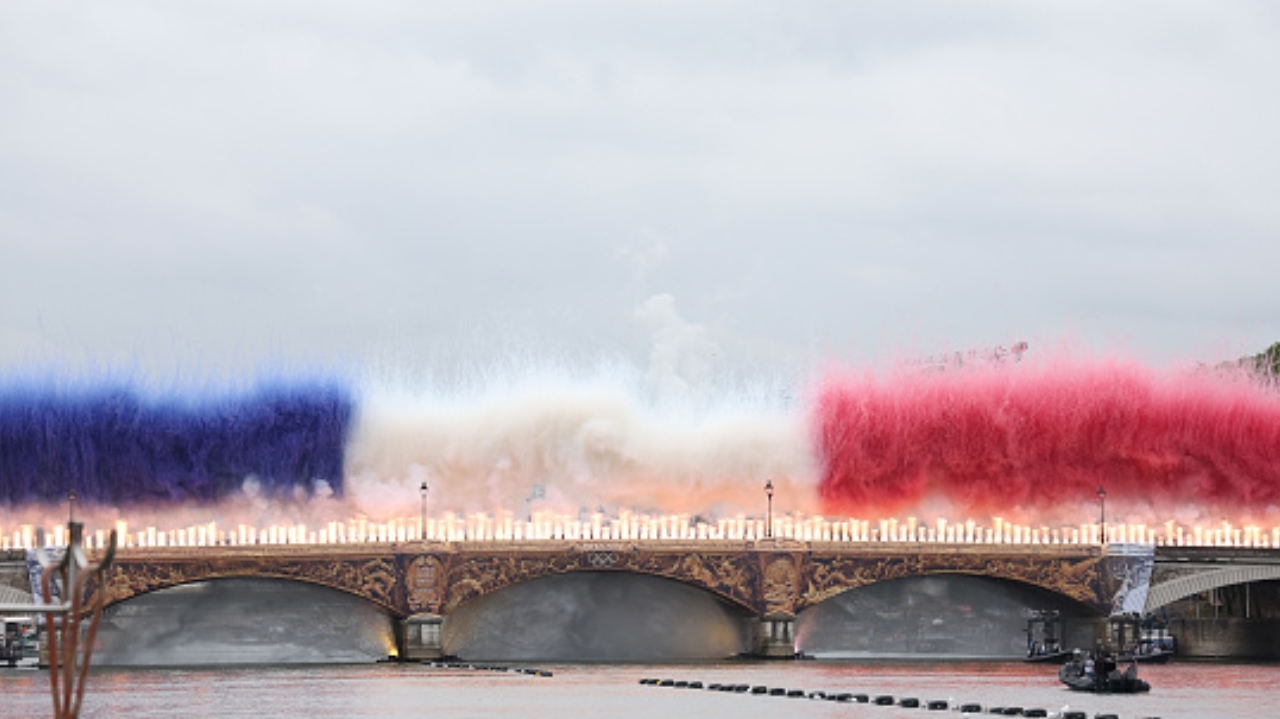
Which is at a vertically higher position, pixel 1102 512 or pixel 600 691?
pixel 1102 512

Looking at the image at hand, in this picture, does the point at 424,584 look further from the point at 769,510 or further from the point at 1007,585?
the point at 1007,585

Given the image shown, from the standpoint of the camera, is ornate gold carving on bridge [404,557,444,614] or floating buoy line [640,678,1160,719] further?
ornate gold carving on bridge [404,557,444,614]

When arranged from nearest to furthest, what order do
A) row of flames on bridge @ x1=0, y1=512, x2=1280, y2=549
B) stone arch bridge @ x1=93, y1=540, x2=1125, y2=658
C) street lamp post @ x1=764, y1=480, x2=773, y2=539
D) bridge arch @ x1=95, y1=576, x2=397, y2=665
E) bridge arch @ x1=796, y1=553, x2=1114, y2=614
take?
stone arch bridge @ x1=93, y1=540, x2=1125, y2=658 → row of flames on bridge @ x1=0, y1=512, x2=1280, y2=549 → street lamp post @ x1=764, y1=480, x2=773, y2=539 → bridge arch @ x1=796, y1=553, x2=1114, y2=614 → bridge arch @ x1=95, y1=576, x2=397, y2=665

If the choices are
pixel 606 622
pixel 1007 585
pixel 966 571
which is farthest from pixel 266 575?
pixel 1007 585

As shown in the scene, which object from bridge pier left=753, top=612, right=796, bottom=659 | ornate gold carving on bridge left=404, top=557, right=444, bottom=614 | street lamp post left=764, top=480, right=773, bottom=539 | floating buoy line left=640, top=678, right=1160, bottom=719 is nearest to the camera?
floating buoy line left=640, top=678, right=1160, bottom=719

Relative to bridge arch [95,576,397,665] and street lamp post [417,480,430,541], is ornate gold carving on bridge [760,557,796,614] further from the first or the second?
bridge arch [95,576,397,665]

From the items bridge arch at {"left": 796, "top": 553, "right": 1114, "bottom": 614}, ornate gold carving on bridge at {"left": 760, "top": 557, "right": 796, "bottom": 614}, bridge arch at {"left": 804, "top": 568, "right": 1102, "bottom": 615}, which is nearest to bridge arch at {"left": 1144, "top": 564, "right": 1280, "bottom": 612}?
bridge arch at {"left": 796, "top": 553, "right": 1114, "bottom": 614}
